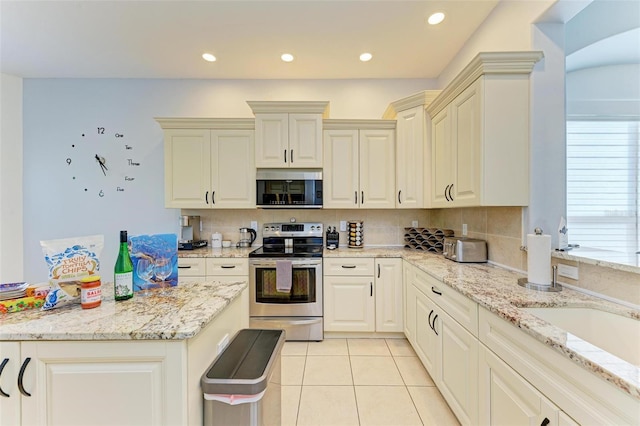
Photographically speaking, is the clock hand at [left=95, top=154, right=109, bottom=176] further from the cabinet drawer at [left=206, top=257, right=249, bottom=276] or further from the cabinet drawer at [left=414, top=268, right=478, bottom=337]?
the cabinet drawer at [left=414, top=268, right=478, bottom=337]

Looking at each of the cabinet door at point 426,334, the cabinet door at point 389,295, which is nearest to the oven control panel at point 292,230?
the cabinet door at point 389,295

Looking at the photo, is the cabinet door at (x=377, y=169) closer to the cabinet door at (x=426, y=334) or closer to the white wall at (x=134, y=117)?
the white wall at (x=134, y=117)

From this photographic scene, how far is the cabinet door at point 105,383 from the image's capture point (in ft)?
2.89

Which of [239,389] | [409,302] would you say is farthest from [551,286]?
[239,389]

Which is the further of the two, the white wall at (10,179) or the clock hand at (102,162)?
the clock hand at (102,162)

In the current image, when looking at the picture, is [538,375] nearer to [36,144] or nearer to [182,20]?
Result: [182,20]

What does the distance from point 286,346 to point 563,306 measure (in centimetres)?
221

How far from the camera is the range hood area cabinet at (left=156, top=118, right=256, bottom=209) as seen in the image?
2955 mm

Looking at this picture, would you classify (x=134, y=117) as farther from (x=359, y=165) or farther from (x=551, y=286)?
(x=551, y=286)

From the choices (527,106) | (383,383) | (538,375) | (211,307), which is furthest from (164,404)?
(527,106)

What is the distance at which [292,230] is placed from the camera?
3.22m

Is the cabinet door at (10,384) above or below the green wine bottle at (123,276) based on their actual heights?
below

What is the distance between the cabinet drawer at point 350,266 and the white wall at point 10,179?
3.77 metres

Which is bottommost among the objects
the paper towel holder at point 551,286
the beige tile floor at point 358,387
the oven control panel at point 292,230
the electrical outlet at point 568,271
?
the beige tile floor at point 358,387
